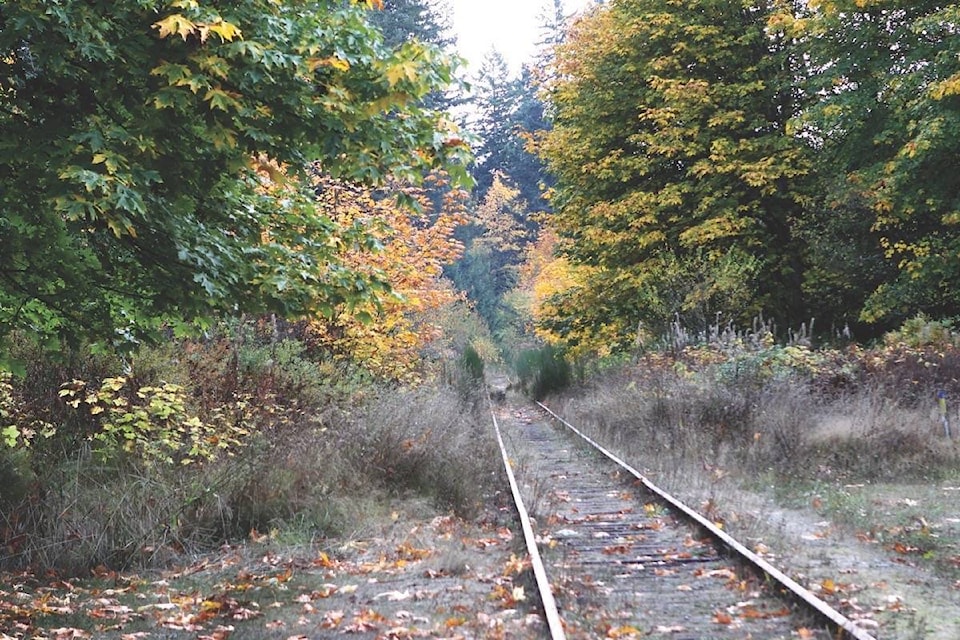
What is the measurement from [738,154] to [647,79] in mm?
3174

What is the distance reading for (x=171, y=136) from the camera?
4887 mm

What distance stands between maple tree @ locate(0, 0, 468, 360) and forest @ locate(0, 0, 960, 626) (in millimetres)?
24

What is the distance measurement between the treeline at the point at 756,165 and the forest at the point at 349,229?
0.09 m

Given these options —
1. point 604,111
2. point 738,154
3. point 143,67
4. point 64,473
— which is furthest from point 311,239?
point 604,111

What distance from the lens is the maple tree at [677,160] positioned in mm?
19266

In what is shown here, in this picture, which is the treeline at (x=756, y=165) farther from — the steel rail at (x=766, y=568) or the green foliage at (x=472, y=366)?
the steel rail at (x=766, y=568)

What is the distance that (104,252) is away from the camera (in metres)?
5.49

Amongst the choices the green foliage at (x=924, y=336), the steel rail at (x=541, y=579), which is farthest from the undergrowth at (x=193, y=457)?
the green foliage at (x=924, y=336)

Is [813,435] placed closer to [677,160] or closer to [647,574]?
[647,574]

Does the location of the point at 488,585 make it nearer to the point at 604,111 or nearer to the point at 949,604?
the point at 949,604

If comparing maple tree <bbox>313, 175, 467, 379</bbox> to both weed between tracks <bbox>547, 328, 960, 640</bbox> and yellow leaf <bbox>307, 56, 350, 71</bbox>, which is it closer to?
weed between tracks <bbox>547, 328, 960, 640</bbox>

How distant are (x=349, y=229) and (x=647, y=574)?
389cm

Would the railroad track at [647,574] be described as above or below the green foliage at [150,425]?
below

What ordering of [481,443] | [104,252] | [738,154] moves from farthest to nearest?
[738,154] < [481,443] < [104,252]
